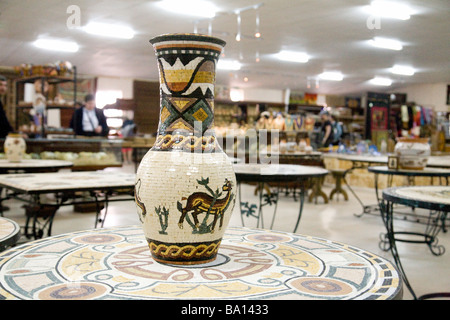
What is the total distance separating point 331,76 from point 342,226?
1114 centimetres

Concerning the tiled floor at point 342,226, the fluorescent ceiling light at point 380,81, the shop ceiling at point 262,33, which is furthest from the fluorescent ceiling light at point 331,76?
the tiled floor at point 342,226

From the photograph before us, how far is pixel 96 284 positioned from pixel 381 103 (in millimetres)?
14050

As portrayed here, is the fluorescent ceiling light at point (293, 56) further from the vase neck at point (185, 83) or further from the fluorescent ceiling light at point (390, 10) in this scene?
the vase neck at point (185, 83)

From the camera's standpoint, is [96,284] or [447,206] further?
[447,206]

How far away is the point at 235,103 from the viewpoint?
57.3 feet

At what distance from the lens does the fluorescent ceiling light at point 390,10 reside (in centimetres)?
700

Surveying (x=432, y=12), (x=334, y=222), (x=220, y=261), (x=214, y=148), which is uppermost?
(x=432, y=12)

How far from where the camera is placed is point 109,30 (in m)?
9.09

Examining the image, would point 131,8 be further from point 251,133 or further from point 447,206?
point 447,206

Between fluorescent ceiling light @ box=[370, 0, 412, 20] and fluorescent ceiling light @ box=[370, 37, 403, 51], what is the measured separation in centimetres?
197

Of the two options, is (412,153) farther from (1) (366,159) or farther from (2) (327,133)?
(2) (327,133)

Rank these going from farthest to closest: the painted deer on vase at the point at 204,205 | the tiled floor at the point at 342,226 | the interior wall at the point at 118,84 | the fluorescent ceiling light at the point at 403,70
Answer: the interior wall at the point at 118,84 → the fluorescent ceiling light at the point at 403,70 → the tiled floor at the point at 342,226 → the painted deer on vase at the point at 204,205

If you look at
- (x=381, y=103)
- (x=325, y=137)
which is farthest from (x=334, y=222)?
(x=381, y=103)

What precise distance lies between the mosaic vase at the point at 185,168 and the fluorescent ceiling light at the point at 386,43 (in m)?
9.46
